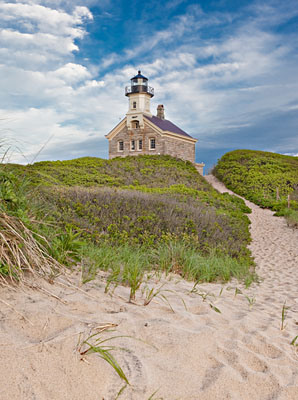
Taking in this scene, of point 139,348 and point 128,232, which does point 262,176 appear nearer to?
point 128,232

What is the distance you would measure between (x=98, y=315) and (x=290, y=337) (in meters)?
1.78

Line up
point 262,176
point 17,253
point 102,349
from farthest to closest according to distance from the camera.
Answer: point 262,176 < point 17,253 < point 102,349

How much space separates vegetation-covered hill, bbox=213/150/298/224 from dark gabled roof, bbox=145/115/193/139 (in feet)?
19.5

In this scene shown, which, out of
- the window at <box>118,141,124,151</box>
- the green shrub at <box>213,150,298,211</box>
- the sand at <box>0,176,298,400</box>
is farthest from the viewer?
the window at <box>118,141,124,151</box>

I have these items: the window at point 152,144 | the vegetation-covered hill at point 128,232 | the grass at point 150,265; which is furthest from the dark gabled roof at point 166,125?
the grass at point 150,265

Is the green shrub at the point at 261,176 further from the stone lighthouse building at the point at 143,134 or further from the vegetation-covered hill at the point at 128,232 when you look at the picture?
the vegetation-covered hill at the point at 128,232

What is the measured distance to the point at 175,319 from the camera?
2816 mm

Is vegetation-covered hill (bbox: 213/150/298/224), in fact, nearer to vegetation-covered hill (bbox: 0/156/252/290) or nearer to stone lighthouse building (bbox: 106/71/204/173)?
stone lighthouse building (bbox: 106/71/204/173)

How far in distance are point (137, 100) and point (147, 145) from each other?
521 cm

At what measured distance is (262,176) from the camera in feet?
89.4

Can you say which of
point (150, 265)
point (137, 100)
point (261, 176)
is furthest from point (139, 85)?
point (150, 265)

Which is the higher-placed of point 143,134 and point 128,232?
point 143,134

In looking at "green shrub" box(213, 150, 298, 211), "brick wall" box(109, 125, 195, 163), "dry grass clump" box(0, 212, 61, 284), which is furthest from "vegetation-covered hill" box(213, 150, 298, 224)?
"dry grass clump" box(0, 212, 61, 284)

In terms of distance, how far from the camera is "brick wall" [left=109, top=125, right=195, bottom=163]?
33000 millimetres
